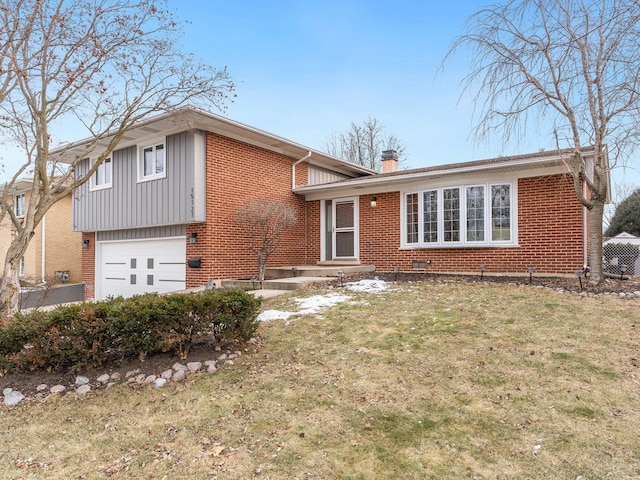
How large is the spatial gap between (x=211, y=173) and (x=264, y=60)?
3366 millimetres

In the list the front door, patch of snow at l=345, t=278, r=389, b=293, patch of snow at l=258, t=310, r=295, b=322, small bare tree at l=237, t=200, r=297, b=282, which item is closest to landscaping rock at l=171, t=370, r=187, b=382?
patch of snow at l=258, t=310, r=295, b=322

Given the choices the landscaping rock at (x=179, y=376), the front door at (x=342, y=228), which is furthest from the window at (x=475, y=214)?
the landscaping rock at (x=179, y=376)

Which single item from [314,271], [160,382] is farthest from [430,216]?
[160,382]

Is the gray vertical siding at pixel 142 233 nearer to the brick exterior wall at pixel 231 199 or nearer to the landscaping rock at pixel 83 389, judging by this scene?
the brick exterior wall at pixel 231 199

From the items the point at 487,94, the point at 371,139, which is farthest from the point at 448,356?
the point at 371,139

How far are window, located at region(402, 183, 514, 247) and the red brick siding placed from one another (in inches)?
395

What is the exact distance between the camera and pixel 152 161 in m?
11.3

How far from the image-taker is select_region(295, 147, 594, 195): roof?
902 cm

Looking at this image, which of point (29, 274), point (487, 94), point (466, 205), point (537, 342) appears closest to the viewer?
point (537, 342)

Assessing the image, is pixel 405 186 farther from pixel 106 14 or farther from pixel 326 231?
pixel 106 14

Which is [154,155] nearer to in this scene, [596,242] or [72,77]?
[72,77]

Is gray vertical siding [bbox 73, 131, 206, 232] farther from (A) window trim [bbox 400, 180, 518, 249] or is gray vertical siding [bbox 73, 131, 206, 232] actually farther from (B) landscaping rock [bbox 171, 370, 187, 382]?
(B) landscaping rock [bbox 171, 370, 187, 382]

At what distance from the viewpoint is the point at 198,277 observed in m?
10.5

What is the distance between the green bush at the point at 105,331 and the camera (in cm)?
430
